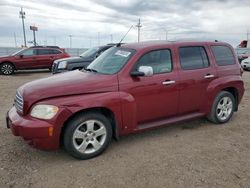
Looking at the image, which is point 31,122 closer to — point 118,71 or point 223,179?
point 118,71

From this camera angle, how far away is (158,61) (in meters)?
4.28

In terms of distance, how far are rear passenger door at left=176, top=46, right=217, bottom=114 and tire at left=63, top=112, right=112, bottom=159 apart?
1.59 metres

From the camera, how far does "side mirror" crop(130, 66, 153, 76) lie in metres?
3.84

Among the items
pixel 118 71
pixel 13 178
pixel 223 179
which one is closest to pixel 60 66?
pixel 118 71

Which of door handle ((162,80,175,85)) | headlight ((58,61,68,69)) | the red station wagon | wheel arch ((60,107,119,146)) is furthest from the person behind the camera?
headlight ((58,61,68,69))

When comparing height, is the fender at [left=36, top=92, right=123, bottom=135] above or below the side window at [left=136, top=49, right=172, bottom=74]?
below

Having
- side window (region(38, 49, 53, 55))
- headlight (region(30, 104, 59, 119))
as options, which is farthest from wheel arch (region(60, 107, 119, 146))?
side window (region(38, 49, 53, 55))

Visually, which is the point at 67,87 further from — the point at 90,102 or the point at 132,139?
the point at 132,139

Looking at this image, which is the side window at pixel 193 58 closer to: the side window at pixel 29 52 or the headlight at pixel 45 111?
the headlight at pixel 45 111

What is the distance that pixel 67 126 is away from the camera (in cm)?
350

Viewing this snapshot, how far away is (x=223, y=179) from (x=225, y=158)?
0.63m

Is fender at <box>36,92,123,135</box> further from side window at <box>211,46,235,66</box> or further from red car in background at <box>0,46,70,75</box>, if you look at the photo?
red car in background at <box>0,46,70,75</box>

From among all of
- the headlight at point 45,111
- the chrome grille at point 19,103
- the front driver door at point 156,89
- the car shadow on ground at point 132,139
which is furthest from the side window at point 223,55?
the chrome grille at point 19,103

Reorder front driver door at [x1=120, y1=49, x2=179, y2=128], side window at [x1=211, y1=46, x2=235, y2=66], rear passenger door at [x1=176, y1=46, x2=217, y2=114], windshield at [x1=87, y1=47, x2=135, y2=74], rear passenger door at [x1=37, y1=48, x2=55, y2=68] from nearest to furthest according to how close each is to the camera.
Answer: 1. front driver door at [x1=120, y1=49, x2=179, y2=128]
2. windshield at [x1=87, y1=47, x2=135, y2=74]
3. rear passenger door at [x1=176, y1=46, x2=217, y2=114]
4. side window at [x1=211, y1=46, x2=235, y2=66]
5. rear passenger door at [x1=37, y1=48, x2=55, y2=68]
